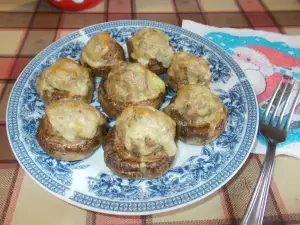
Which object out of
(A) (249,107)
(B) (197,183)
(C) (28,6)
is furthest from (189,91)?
(C) (28,6)

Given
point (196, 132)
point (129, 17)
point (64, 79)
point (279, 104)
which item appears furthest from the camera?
point (129, 17)

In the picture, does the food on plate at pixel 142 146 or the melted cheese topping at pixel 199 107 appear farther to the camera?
the melted cheese topping at pixel 199 107

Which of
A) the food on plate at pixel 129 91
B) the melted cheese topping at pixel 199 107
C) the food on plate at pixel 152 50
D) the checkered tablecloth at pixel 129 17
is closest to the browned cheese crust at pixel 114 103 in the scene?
the food on plate at pixel 129 91

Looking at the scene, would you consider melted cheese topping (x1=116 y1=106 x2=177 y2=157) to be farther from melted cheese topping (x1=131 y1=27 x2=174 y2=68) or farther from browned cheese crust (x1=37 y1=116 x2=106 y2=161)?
melted cheese topping (x1=131 y1=27 x2=174 y2=68)

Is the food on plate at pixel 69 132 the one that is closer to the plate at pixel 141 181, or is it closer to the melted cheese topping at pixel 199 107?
the plate at pixel 141 181

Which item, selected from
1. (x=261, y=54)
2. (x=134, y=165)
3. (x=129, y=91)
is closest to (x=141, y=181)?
(x=134, y=165)

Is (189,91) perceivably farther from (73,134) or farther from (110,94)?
(73,134)

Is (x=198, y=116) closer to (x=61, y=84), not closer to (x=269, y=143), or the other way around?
(x=269, y=143)
